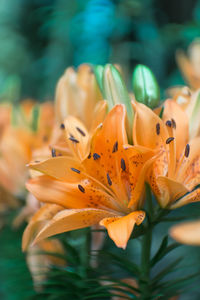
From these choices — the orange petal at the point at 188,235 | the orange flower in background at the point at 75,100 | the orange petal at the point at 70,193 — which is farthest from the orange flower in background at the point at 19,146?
the orange petal at the point at 188,235

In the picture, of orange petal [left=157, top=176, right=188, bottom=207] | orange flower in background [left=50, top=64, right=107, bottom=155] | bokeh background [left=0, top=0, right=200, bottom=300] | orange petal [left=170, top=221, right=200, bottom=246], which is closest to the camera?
orange petal [left=170, top=221, right=200, bottom=246]

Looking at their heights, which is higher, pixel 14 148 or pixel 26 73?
pixel 14 148

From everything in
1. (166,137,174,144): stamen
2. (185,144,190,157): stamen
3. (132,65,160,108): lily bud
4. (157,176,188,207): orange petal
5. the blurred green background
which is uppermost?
(132,65,160,108): lily bud

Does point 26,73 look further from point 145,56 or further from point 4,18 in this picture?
point 145,56

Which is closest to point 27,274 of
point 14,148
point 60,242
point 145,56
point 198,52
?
point 60,242

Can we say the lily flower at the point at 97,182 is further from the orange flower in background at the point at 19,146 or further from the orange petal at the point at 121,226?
the orange flower in background at the point at 19,146

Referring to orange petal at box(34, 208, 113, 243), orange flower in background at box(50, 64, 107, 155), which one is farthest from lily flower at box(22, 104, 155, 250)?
orange flower in background at box(50, 64, 107, 155)

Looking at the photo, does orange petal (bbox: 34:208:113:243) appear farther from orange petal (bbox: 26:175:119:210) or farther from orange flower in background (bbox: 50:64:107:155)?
orange flower in background (bbox: 50:64:107:155)

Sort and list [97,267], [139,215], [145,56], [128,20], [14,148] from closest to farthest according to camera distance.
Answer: [139,215], [97,267], [14,148], [128,20], [145,56]
